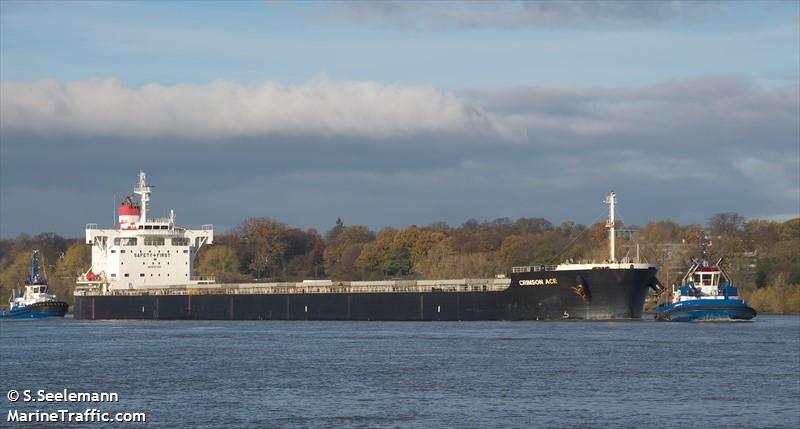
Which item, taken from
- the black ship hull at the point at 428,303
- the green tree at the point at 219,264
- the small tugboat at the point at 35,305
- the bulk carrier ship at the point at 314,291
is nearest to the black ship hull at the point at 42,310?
the small tugboat at the point at 35,305

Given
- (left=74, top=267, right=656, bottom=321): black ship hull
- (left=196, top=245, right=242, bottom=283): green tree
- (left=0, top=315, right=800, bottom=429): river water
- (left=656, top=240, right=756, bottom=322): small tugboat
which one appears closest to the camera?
(left=0, top=315, right=800, bottom=429): river water

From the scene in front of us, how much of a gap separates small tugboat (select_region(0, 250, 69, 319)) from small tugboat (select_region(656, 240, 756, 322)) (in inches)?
1958

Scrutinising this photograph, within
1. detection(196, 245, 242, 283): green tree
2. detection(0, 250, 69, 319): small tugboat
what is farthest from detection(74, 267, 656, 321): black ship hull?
detection(196, 245, 242, 283): green tree

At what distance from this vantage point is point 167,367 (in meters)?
41.3

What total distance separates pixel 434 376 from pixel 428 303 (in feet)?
107

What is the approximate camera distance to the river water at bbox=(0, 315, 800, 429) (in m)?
29.4

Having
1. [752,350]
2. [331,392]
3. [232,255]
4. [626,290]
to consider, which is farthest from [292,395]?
[232,255]

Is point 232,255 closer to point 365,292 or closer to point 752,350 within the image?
point 365,292

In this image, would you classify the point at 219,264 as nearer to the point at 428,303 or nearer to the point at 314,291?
the point at 314,291

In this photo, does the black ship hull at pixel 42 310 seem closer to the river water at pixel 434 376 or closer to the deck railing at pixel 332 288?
the deck railing at pixel 332 288

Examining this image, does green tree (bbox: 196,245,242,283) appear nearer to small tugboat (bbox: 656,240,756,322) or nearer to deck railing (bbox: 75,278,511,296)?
deck railing (bbox: 75,278,511,296)

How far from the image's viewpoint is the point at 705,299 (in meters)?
64.2

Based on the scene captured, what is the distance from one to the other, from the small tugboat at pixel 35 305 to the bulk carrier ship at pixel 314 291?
16.7 feet

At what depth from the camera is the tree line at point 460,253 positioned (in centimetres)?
9556
